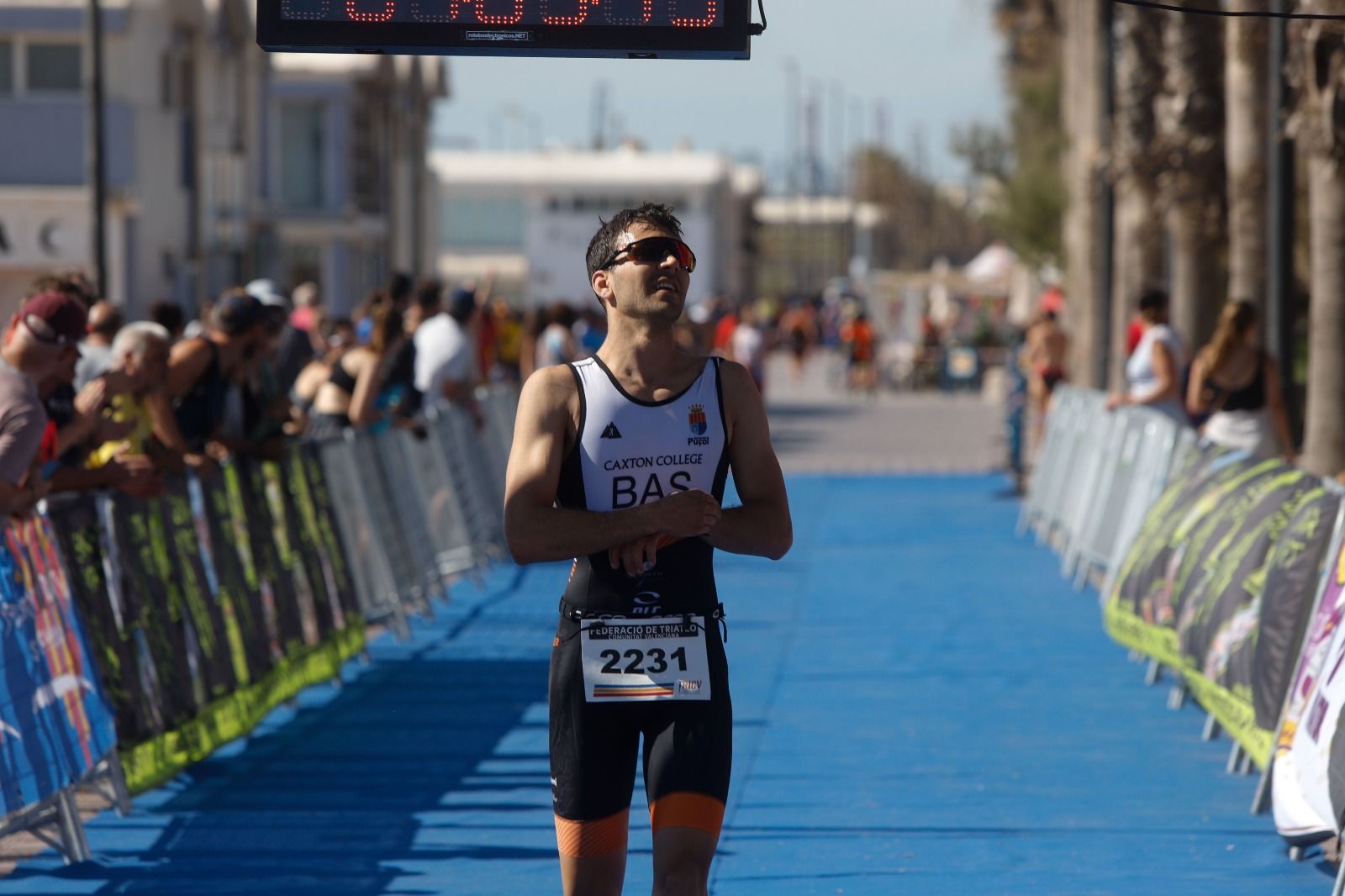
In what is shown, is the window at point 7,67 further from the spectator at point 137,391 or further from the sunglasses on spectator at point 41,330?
the sunglasses on spectator at point 41,330

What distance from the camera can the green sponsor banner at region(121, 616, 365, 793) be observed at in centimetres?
831

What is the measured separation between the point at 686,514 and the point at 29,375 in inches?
138

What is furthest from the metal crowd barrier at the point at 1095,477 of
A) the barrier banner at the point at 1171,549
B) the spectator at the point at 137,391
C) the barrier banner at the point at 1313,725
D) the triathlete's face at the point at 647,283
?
the triathlete's face at the point at 647,283

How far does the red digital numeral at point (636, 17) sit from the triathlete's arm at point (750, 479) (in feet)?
6.34

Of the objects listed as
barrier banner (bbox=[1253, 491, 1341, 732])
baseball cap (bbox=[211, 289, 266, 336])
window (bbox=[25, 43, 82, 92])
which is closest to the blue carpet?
barrier banner (bbox=[1253, 491, 1341, 732])

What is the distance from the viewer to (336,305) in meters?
55.0

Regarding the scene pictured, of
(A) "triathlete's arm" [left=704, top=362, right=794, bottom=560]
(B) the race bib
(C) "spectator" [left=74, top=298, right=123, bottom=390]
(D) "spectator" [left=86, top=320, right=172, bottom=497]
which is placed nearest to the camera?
(B) the race bib

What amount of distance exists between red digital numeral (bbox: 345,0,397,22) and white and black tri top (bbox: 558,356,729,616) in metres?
2.20

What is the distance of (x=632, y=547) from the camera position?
16.0 ft

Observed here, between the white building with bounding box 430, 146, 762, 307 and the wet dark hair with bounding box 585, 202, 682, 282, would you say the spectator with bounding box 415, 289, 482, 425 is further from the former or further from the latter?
the white building with bounding box 430, 146, 762, 307

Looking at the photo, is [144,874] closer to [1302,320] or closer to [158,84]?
[1302,320]

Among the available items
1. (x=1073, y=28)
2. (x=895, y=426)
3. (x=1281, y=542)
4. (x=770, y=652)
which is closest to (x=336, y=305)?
(x=895, y=426)

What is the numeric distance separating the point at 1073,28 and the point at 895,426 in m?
8.70

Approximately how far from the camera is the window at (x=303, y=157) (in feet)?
178
